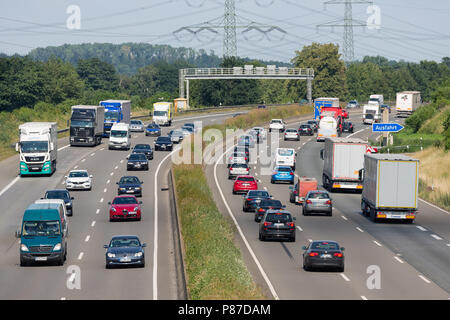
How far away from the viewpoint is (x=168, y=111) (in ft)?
352

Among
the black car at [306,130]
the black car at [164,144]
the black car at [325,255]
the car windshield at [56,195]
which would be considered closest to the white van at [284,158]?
the black car at [164,144]

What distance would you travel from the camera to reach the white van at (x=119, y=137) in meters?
81.5

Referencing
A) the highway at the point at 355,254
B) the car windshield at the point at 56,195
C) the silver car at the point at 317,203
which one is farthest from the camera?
the silver car at the point at 317,203

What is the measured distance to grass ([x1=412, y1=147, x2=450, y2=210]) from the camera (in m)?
60.1

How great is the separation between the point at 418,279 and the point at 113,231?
57.2 feet

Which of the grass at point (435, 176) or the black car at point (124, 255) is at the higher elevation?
the black car at point (124, 255)

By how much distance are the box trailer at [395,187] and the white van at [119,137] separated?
127ft

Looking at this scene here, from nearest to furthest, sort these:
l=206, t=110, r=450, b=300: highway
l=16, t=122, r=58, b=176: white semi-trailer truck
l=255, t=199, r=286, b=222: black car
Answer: l=206, t=110, r=450, b=300: highway
l=255, t=199, r=286, b=222: black car
l=16, t=122, r=58, b=176: white semi-trailer truck

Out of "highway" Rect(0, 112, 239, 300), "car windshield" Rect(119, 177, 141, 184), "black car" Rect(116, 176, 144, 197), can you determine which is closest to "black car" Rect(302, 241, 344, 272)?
"highway" Rect(0, 112, 239, 300)

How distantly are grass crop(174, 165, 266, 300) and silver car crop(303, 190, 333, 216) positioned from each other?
5.79m

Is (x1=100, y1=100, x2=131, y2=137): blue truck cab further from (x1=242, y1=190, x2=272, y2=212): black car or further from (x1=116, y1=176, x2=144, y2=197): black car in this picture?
(x1=242, y1=190, x2=272, y2=212): black car

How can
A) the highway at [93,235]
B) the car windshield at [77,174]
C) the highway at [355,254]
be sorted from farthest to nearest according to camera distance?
the car windshield at [77,174]
the highway at [355,254]
the highway at [93,235]

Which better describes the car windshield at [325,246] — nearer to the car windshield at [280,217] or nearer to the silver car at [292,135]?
the car windshield at [280,217]
